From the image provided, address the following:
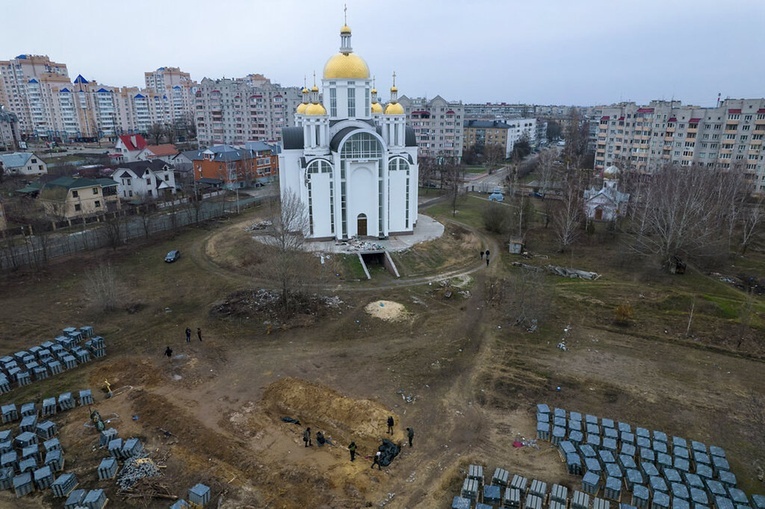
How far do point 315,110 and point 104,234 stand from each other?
19.4 m

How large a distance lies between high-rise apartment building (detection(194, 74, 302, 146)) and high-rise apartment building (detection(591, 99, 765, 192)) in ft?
174

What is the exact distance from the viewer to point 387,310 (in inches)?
1081

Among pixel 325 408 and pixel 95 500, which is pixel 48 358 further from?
pixel 325 408

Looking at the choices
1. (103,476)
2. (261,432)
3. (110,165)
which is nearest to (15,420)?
(103,476)

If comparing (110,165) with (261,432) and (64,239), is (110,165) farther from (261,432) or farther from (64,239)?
(261,432)

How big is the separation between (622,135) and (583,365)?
194 ft

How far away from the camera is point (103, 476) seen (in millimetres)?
15266

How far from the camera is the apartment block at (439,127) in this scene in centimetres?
8406

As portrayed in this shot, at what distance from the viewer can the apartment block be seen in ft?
276

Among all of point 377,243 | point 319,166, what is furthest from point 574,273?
point 319,166

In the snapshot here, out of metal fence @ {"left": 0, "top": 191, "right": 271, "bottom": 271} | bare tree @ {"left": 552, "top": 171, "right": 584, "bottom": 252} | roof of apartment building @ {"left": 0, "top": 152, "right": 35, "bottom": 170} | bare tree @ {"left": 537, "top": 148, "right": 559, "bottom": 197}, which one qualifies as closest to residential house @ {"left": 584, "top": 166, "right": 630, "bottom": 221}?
bare tree @ {"left": 552, "top": 171, "right": 584, "bottom": 252}

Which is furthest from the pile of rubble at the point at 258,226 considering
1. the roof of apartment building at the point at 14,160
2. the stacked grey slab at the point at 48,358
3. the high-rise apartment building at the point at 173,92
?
the high-rise apartment building at the point at 173,92

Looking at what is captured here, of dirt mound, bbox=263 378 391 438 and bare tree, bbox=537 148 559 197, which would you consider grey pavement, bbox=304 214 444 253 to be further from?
bare tree, bbox=537 148 559 197

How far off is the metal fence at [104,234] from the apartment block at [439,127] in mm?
42186
